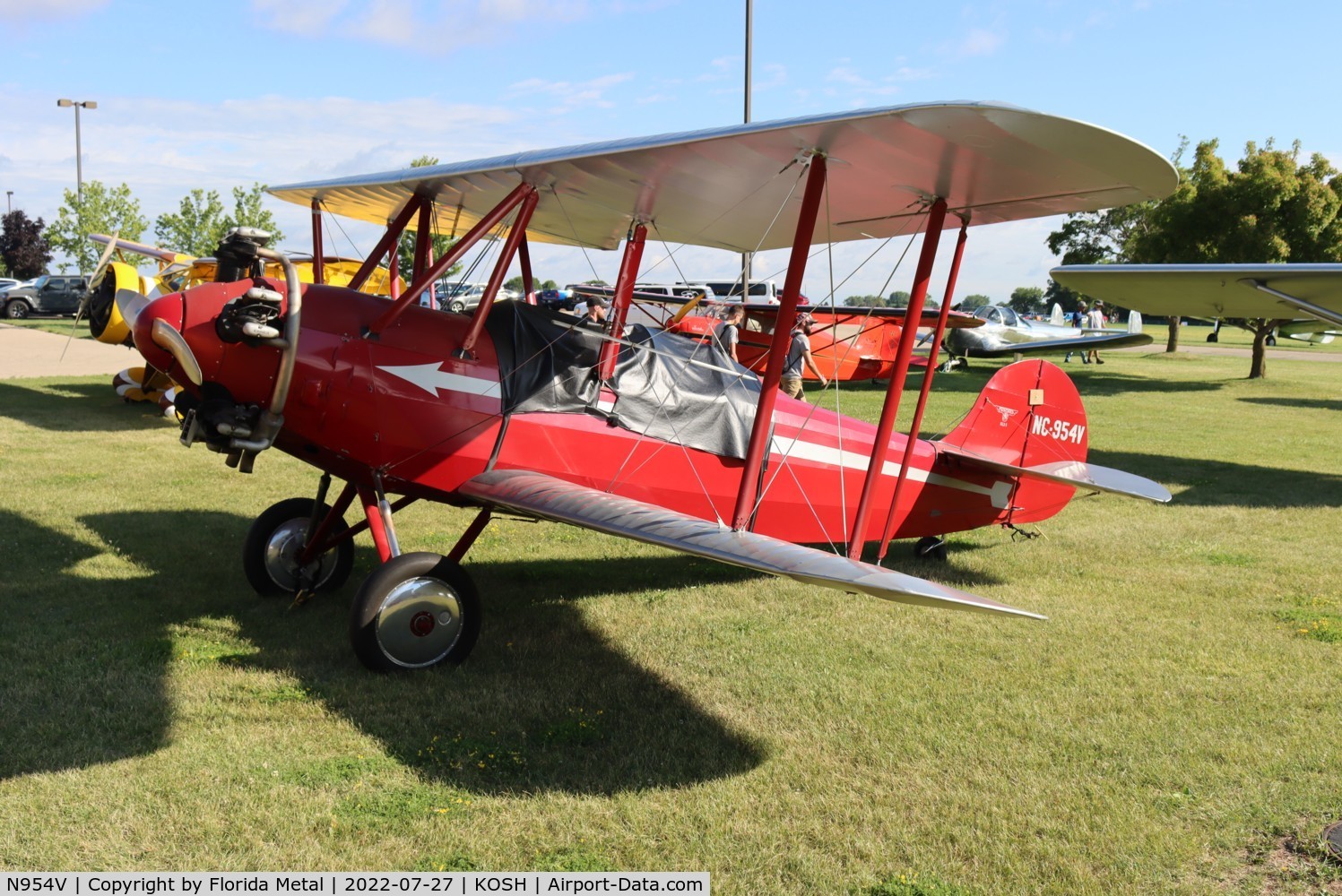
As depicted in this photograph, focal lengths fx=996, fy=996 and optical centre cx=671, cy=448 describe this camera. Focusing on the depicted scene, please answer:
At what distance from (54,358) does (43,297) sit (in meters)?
21.6

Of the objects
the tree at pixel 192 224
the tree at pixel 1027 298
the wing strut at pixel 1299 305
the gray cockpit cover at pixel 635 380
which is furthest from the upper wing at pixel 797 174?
the tree at pixel 1027 298

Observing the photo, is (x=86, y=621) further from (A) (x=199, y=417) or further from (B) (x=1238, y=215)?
(B) (x=1238, y=215)

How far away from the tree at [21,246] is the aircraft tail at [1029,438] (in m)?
63.0

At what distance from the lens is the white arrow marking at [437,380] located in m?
5.11

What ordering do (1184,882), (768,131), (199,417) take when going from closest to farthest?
1. (1184,882)
2. (768,131)
3. (199,417)

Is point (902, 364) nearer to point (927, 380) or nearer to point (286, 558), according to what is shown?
point (927, 380)

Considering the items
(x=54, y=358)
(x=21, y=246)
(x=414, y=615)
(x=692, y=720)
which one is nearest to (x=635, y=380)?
(x=414, y=615)

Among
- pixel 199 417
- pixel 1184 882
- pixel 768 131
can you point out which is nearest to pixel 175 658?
pixel 199 417

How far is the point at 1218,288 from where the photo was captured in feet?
42.0

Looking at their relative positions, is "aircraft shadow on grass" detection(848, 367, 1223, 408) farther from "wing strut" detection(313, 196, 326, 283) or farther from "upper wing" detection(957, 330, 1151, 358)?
"wing strut" detection(313, 196, 326, 283)

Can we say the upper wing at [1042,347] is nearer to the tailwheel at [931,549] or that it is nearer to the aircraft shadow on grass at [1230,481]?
the aircraft shadow on grass at [1230,481]

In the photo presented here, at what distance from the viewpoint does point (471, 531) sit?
18.4 ft

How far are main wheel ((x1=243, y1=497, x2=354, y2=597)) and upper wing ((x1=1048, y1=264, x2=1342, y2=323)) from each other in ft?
30.2

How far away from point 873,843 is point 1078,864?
2.23 feet
